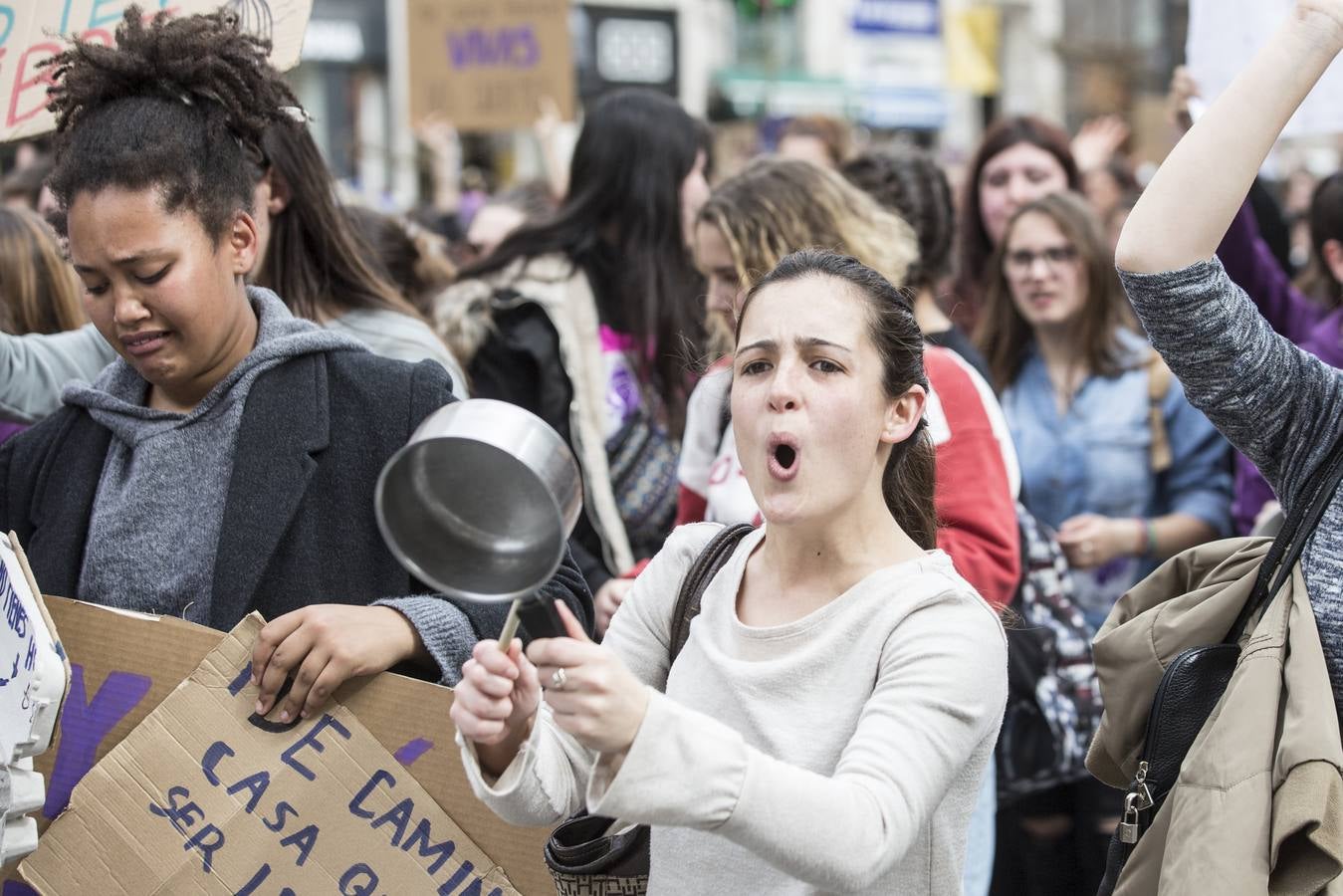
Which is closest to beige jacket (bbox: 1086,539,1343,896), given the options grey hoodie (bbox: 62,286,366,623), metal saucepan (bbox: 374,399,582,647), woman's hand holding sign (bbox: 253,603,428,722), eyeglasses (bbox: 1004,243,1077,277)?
metal saucepan (bbox: 374,399,582,647)

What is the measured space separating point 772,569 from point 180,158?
1.15 meters

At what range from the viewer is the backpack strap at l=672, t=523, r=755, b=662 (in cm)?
209

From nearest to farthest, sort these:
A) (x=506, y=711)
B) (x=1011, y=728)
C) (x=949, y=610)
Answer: (x=506, y=711) → (x=949, y=610) → (x=1011, y=728)

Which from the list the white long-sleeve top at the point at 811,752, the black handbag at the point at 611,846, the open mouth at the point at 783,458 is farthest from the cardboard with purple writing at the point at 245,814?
the open mouth at the point at 783,458

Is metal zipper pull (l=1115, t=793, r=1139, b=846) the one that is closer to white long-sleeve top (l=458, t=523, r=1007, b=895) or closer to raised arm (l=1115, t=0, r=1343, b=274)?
white long-sleeve top (l=458, t=523, r=1007, b=895)

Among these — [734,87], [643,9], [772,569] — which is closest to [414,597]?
[772,569]

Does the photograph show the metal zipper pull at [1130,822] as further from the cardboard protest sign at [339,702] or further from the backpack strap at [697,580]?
the cardboard protest sign at [339,702]

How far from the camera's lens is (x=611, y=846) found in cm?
210

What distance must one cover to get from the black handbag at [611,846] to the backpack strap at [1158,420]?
8.76 feet

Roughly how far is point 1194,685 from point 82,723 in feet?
5.31

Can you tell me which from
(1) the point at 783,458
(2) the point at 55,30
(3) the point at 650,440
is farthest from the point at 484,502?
(3) the point at 650,440

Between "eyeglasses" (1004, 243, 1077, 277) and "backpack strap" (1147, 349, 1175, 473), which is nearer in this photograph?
"backpack strap" (1147, 349, 1175, 473)

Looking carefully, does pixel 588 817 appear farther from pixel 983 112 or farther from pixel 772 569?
pixel 983 112

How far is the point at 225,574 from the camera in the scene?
7.89 ft
